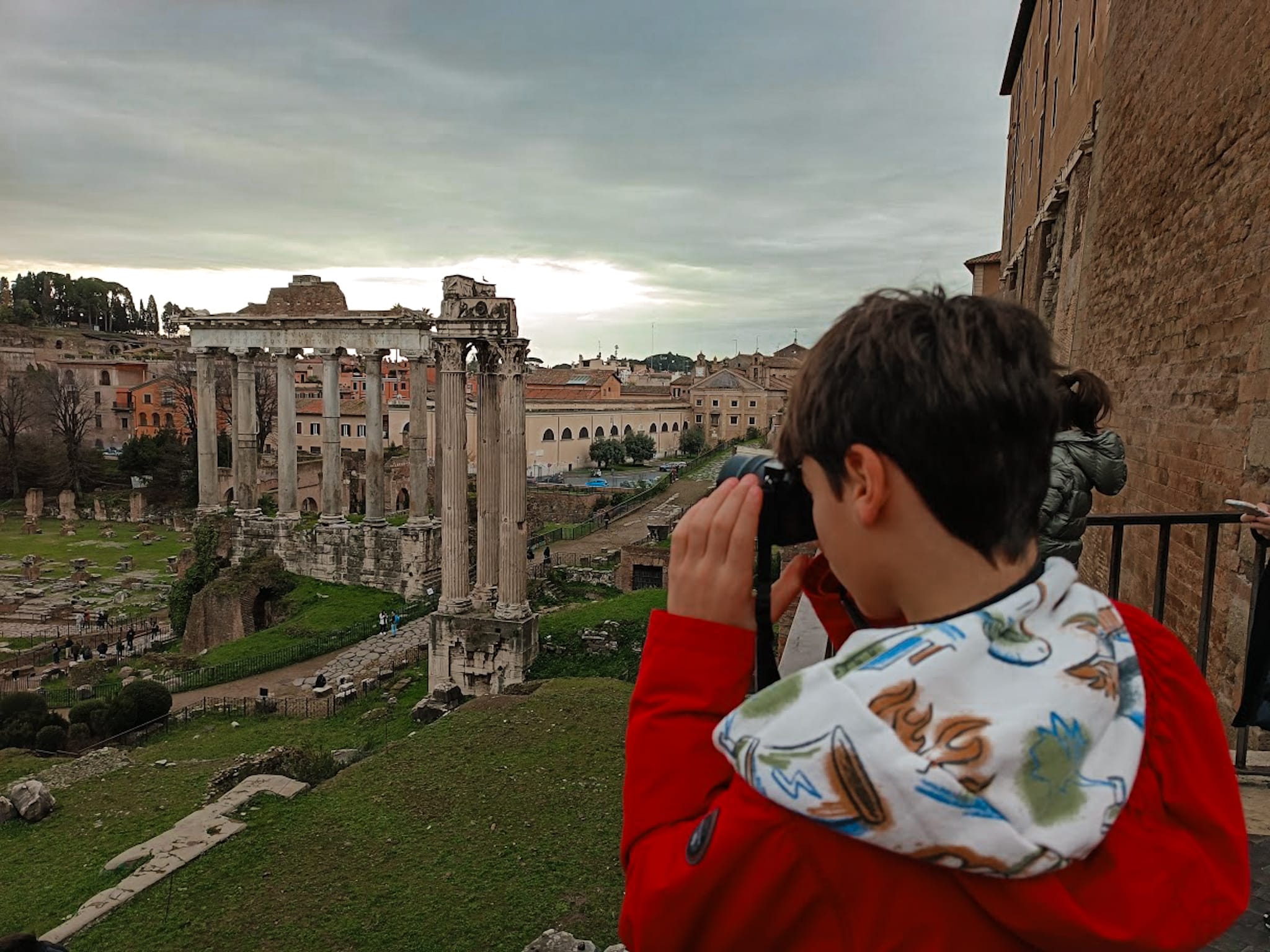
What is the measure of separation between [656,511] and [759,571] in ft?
111

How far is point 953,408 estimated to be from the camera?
42.6 inches

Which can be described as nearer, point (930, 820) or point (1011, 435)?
point (930, 820)

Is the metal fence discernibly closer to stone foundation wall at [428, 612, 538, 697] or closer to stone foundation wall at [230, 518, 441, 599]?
stone foundation wall at [230, 518, 441, 599]

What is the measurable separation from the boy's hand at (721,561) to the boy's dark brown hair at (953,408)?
0.48 ft

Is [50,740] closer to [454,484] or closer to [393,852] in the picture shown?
[454,484]

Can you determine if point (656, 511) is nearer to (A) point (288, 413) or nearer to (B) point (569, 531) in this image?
(B) point (569, 531)

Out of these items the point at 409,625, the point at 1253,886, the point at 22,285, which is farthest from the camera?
the point at 22,285

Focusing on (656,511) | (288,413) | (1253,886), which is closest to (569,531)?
(656,511)

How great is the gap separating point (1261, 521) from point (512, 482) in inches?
495

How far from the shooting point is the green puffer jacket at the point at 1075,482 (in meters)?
3.40

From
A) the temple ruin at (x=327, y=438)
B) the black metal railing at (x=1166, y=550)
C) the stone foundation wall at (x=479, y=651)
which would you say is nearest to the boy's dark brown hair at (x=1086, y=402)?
the black metal railing at (x=1166, y=550)

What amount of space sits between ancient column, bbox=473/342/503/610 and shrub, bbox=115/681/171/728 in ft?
18.9

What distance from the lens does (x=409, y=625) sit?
20.3 meters

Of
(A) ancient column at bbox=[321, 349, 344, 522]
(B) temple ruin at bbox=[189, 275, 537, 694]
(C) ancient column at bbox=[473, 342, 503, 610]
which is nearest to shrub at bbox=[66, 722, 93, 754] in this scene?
(C) ancient column at bbox=[473, 342, 503, 610]
